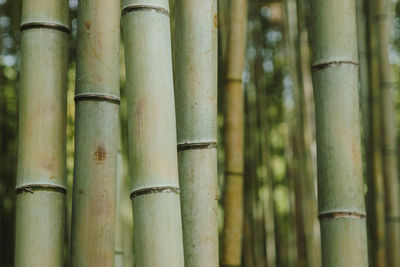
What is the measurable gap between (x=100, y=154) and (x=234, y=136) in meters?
0.69

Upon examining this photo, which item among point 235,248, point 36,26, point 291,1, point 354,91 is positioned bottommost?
point 235,248

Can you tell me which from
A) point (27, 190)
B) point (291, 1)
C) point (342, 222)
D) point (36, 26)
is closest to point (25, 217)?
point (27, 190)

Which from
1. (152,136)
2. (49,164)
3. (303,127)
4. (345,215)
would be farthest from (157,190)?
(303,127)

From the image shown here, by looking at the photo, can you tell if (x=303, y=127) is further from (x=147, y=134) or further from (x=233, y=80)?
(x=147, y=134)

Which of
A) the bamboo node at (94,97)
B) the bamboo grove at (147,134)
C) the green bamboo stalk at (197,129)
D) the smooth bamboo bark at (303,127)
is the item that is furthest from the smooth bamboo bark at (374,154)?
the bamboo node at (94,97)

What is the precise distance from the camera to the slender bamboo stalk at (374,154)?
68.5 inches

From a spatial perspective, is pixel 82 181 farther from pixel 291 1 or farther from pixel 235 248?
pixel 291 1

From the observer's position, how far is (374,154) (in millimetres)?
1735

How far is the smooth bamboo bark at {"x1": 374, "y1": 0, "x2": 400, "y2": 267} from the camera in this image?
5.60ft

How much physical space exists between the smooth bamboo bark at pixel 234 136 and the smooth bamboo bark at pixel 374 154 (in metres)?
0.38

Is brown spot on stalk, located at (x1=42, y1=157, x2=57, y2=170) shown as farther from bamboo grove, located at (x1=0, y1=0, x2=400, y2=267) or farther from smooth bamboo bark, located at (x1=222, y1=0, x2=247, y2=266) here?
smooth bamboo bark, located at (x1=222, y1=0, x2=247, y2=266)

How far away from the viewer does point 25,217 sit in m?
0.97

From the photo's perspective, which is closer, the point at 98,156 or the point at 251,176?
the point at 98,156

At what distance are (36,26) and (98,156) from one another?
23 cm
